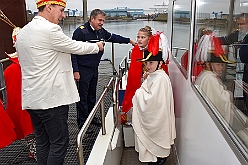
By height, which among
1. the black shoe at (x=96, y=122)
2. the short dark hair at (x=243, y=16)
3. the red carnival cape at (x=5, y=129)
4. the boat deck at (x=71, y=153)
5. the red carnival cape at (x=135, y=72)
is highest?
the short dark hair at (x=243, y=16)

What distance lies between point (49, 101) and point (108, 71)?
15.1 ft

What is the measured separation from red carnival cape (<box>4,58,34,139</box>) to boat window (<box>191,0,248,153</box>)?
160 centimetres

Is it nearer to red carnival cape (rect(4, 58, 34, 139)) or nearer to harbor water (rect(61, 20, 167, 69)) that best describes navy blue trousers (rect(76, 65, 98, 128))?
red carnival cape (rect(4, 58, 34, 139))

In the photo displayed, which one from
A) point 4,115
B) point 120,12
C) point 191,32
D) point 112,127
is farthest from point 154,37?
point 120,12

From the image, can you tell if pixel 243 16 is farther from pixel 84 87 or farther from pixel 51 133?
pixel 84 87

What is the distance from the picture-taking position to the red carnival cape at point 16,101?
2.30m

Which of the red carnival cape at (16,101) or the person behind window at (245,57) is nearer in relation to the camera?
the person behind window at (245,57)

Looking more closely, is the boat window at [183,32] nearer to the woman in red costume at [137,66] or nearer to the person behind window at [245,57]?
the woman in red costume at [137,66]

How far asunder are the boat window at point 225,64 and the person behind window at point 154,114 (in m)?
0.55

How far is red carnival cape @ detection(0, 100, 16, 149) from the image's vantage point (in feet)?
7.50

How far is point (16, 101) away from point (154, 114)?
50.9 inches

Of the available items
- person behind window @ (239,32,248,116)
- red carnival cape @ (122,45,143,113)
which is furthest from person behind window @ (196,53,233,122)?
red carnival cape @ (122,45,143,113)

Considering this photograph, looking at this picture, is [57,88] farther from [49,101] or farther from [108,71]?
[108,71]

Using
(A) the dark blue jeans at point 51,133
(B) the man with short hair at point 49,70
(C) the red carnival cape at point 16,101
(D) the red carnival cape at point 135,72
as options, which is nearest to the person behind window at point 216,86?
(B) the man with short hair at point 49,70
